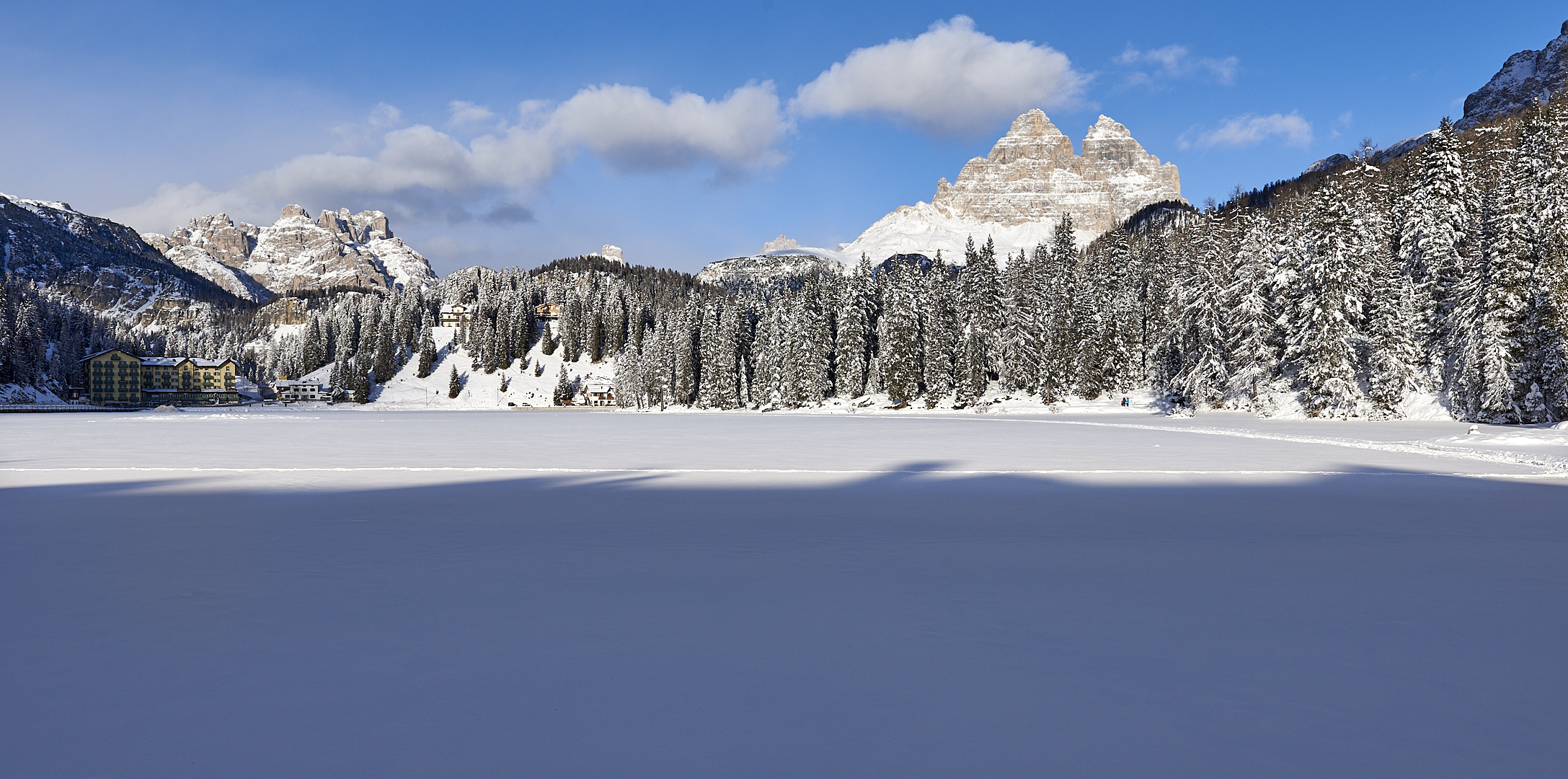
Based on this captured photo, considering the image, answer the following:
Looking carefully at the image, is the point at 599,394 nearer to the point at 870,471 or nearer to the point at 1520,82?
the point at 870,471

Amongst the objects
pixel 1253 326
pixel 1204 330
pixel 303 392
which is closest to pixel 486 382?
pixel 303 392

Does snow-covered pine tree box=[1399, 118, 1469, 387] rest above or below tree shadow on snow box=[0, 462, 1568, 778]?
above

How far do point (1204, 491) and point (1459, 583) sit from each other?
Answer: 731 centimetres

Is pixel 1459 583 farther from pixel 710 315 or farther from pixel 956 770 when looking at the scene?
pixel 710 315

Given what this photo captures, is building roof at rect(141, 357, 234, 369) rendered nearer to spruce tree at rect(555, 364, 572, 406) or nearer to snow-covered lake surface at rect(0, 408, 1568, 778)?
spruce tree at rect(555, 364, 572, 406)

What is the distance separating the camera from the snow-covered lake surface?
4.06 meters

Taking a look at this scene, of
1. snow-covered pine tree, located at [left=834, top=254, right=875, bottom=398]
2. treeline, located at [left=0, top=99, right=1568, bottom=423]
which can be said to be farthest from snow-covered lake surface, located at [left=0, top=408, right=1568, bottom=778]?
snow-covered pine tree, located at [left=834, top=254, right=875, bottom=398]

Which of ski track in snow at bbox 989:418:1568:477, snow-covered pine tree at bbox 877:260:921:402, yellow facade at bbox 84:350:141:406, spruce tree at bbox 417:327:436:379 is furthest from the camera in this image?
spruce tree at bbox 417:327:436:379

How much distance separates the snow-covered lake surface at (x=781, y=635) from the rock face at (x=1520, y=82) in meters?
206

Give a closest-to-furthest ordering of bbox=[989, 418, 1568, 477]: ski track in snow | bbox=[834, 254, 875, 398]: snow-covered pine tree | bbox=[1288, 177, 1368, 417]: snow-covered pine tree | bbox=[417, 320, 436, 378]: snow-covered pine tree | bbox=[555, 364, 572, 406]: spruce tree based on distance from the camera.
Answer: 1. bbox=[989, 418, 1568, 477]: ski track in snow
2. bbox=[1288, 177, 1368, 417]: snow-covered pine tree
3. bbox=[834, 254, 875, 398]: snow-covered pine tree
4. bbox=[555, 364, 572, 406]: spruce tree
5. bbox=[417, 320, 436, 378]: snow-covered pine tree

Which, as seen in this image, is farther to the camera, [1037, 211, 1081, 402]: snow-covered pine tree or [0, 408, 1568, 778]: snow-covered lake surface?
[1037, 211, 1081, 402]: snow-covered pine tree

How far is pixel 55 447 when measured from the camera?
26734mm

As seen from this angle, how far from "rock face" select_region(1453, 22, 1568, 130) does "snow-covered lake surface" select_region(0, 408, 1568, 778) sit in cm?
20579

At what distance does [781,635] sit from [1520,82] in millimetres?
249453
